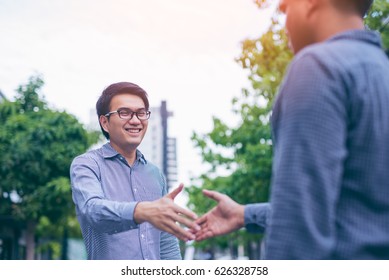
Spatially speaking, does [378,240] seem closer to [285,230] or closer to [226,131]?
[285,230]

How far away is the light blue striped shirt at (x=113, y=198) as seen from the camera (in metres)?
1.97

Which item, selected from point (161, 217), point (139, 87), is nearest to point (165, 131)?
point (139, 87)

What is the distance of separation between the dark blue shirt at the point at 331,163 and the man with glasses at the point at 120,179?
40.1 inches

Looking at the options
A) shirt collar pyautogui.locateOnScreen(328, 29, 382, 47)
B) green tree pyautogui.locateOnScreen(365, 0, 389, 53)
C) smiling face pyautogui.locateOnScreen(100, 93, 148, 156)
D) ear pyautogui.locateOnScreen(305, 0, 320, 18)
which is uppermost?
green tree pyautogui.locateOnScreen(365, 0, 389, 53)

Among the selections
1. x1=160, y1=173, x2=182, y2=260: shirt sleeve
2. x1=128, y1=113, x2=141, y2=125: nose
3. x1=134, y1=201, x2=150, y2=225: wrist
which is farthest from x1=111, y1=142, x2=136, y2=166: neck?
x1=134, y1=201, x2=150, y2=225: wrist

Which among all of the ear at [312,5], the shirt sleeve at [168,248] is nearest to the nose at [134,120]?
the shirt sleeve at [168,248]

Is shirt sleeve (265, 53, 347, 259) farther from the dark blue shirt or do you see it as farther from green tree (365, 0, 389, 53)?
green tree (365, 0, 389, 53)

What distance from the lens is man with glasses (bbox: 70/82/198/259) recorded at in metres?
2.18

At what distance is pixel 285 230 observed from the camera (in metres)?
1.04

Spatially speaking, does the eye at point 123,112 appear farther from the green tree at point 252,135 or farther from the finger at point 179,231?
the green tree at point 252,135

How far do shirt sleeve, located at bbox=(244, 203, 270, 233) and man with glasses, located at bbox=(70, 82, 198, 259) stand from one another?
533 mm

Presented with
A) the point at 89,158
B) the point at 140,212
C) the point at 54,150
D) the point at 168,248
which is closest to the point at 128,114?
the point at 89,158

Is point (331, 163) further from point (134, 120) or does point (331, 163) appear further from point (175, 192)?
point (134, 120)

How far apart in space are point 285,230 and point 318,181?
0.35 feet
